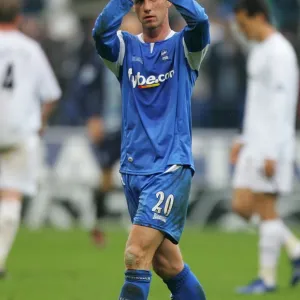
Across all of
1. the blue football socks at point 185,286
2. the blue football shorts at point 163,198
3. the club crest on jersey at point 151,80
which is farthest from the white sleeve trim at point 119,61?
the blue football socks at point 185,286

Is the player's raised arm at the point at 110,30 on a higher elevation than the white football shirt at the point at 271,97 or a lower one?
higher

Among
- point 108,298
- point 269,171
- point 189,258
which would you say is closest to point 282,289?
point 269,171

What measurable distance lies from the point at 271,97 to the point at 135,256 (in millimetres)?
3671

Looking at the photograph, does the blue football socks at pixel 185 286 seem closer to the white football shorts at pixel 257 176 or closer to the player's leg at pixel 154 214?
the player's leg at pixel 154 214

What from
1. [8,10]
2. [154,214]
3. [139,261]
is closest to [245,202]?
[8,10]

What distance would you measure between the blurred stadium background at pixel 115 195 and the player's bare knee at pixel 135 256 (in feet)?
10.4

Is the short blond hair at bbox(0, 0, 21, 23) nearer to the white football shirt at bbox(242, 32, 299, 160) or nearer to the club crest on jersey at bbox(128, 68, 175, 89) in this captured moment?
the white football shirt at bbox(242, 32, 299, 160)

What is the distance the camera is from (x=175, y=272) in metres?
7.11

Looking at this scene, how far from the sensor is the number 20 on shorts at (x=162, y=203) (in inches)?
271

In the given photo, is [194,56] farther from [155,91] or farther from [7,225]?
[7,225]

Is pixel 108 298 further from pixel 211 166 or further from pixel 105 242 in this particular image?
pixel 211 166

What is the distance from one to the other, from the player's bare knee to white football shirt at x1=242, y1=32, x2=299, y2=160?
11.6ft

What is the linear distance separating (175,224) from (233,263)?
545 centimetres

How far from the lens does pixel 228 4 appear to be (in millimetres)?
20484
